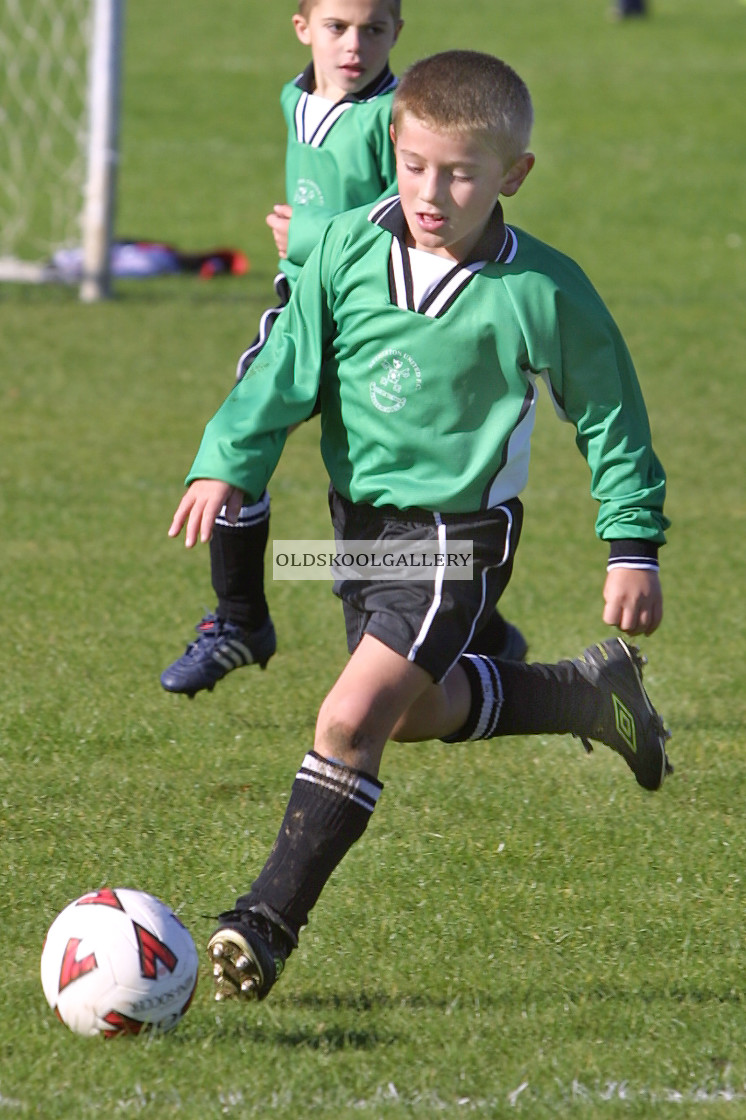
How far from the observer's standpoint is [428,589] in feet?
10.4

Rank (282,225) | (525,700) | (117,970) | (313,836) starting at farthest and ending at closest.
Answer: (282,225), (525,700), (313,836), (117,970)

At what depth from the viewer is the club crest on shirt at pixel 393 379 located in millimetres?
3170

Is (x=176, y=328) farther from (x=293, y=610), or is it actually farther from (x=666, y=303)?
(x=293, y=610)

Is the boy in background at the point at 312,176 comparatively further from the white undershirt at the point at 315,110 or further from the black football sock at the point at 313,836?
the black football sock at the point at 313,836

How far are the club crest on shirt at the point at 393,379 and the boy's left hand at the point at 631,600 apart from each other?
53cm

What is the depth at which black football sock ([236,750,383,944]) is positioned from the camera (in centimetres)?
296

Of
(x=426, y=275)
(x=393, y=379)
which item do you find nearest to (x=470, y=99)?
(x=426, y=275)

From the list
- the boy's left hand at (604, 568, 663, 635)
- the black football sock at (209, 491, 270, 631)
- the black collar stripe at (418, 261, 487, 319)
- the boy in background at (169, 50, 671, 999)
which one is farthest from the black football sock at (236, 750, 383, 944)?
the black football sock at (209, 491, 270, 631)

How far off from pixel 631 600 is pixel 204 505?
0.84m

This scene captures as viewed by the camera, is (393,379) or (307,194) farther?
(307,194)

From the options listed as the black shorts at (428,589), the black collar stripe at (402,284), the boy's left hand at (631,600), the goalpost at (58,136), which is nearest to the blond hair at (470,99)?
the black collar stripe at (402,284)

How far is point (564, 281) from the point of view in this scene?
317cm

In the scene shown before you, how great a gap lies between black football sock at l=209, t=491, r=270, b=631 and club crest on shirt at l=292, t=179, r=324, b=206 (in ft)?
2.77

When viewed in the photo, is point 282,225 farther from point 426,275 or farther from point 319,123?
point 426,275
